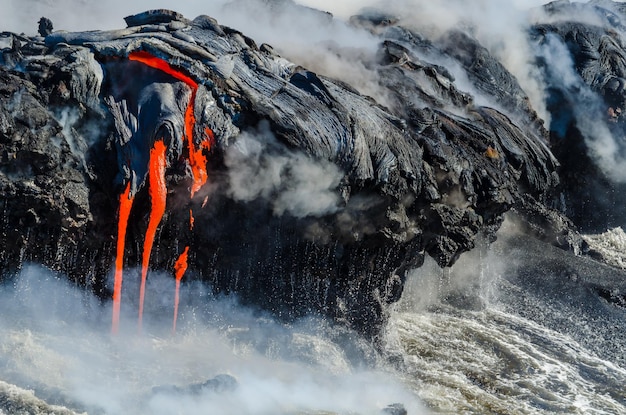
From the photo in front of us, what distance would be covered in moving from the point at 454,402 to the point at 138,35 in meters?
9.87

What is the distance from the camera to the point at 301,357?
50.5 feet

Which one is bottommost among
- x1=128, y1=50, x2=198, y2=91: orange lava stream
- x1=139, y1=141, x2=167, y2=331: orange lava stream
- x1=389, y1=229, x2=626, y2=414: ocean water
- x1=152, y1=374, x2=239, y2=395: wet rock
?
x1=152, y1=374, x2=239, y2=395: wet rock

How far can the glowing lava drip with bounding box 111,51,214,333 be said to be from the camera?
14.0 m

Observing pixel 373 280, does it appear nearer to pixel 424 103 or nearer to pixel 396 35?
pixel 424 103

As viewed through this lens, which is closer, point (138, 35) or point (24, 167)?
point (24, 167)

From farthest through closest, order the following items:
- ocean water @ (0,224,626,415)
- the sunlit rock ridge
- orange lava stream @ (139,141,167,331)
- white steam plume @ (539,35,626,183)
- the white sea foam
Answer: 1. white steam plume @ (539,35,626,183)
2. the white sea foam
3. orange lava stream @ (139,141,167,331)
4. the sunlit rock ridge
5. ocean water @ (0,224,626,415)

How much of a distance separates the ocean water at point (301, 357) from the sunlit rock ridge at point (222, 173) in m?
0.64

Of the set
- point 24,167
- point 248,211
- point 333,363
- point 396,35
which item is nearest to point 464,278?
point 333,363

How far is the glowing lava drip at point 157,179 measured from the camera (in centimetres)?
1404

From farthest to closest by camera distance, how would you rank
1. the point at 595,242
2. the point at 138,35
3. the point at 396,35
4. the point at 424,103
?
the point at 595,242 < the point at 396,35 < the point at 424,103 < the point at 138,35

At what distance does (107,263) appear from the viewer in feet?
47.8

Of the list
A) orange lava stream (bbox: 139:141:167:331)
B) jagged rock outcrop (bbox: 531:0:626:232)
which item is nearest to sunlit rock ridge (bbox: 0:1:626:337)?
orange lava stream (bbox: 139:141:167:331)

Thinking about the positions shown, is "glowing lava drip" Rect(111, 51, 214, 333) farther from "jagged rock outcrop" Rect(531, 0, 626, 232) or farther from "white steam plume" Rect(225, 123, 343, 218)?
"jagged rock outcrop" Rect(531, 0, 626, 232)

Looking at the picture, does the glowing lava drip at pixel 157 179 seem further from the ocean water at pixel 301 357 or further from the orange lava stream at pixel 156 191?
the ocean water at pixel 301 357
